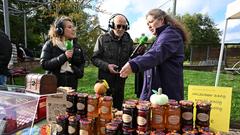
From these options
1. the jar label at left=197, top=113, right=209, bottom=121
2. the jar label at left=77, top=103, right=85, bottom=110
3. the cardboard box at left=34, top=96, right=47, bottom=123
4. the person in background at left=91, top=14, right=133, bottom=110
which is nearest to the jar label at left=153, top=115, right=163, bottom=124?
the jar label at left=197, top=113, right=209, bottom=121

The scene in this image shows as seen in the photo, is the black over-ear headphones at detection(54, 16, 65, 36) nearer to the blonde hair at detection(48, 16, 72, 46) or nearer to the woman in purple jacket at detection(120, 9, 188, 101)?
the blonde hair at detection(48, 16, 72, 46)

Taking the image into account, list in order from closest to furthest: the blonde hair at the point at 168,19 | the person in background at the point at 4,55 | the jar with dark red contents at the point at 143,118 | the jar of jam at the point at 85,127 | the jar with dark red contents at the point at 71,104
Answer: the jar with dark red contents at the point at 143,118
the jar of jam at the point at 85,127
the jar with dark red contents at the point at 71,104
the blonde hair at the point at 168,19
the person in background at the point at 4,55

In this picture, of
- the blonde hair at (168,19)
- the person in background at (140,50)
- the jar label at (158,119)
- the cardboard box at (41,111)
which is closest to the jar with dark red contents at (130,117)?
the jar label at (158,119)

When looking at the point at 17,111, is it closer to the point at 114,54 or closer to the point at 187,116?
the point at 187,116

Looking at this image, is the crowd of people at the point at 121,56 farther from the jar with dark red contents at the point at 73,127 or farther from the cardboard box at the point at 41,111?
the cardboard box at the point at 41,111

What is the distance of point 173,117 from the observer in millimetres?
1628

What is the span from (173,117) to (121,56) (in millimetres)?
1677

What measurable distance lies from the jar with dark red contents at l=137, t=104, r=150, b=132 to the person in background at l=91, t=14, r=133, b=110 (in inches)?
59.8

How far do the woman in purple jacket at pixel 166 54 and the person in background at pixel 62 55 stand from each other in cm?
92

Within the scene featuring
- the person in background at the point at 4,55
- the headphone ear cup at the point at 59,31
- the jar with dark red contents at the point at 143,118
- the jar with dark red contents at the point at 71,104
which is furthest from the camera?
the person in background at the point at 4,55

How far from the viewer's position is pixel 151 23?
226cm

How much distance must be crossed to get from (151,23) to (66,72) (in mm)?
1072

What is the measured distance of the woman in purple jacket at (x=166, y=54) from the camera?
204 cm

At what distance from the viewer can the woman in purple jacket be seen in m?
2.04
